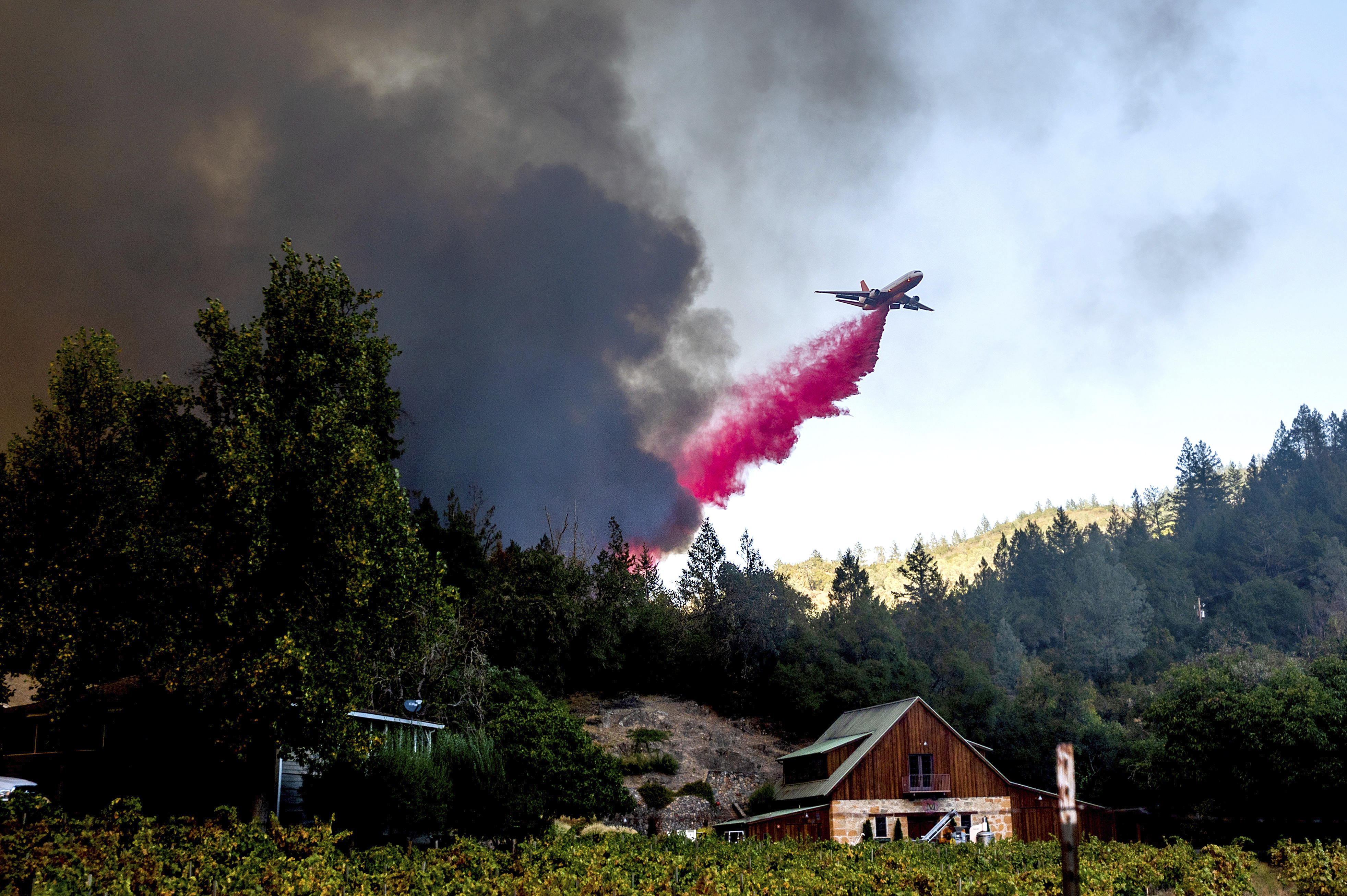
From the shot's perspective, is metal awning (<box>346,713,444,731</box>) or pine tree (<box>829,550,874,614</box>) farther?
pine tree (<box>829,550,874,614</box>)

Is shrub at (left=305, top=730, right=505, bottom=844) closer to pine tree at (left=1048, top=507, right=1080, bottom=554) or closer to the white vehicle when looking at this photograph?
the white vehicle

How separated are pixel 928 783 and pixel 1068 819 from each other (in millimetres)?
45780

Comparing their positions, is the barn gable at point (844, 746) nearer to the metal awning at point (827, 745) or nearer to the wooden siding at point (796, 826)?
the metal awning at point (827, 745)

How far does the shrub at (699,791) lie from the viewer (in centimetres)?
5825

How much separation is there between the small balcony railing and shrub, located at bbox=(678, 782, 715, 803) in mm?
13471

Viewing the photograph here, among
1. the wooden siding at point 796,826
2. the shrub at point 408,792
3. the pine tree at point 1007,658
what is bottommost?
the wooden siding at point 796,826

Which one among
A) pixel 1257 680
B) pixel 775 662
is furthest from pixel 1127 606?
pixel 1257 680

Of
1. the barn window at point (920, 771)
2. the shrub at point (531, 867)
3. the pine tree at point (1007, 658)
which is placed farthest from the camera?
the pine tree at point (1007, 658)

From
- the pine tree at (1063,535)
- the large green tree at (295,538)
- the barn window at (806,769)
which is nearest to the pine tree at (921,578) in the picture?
the pine tree at (1063,535)

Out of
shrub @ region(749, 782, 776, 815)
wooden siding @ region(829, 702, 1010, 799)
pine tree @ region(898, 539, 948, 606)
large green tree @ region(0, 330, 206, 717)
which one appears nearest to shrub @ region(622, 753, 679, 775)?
shrub @ region(749, 782, 776, 815)

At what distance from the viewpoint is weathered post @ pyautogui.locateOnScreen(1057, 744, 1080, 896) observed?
9.01 metres

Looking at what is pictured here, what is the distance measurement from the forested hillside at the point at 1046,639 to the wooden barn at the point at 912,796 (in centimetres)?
687

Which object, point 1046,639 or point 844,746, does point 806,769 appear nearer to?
point 844,746

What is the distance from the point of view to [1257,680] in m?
48.6
